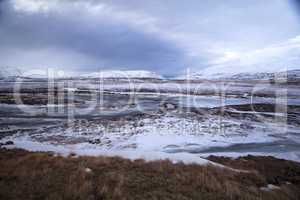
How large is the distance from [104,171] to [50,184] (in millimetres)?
1995

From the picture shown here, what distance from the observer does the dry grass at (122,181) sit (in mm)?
5648

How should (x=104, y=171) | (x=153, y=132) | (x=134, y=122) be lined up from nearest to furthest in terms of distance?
(x=104, y=171)
(x=153, y=132)
(x=134, y=122)

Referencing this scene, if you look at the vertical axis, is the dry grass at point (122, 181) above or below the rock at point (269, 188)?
above

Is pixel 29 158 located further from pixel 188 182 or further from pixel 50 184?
pixel 188 182

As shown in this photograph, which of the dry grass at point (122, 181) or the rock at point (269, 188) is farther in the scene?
the rock at point (269, 188)

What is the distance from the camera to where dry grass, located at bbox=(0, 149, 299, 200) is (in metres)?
5.65

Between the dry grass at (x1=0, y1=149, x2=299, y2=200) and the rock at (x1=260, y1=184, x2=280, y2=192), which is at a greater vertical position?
the dry grass at (x1=0, y1=149, x2=299, y2=200)

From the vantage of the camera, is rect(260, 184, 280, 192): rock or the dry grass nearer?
the dry grass

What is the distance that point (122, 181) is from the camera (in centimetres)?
645

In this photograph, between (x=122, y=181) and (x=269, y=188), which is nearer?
(x=122, y=181)

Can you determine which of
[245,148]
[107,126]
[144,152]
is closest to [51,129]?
[107,126]

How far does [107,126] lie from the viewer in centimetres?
1720

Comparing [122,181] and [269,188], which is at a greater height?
[122,181]

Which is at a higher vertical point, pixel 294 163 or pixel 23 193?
pixel 23 193
